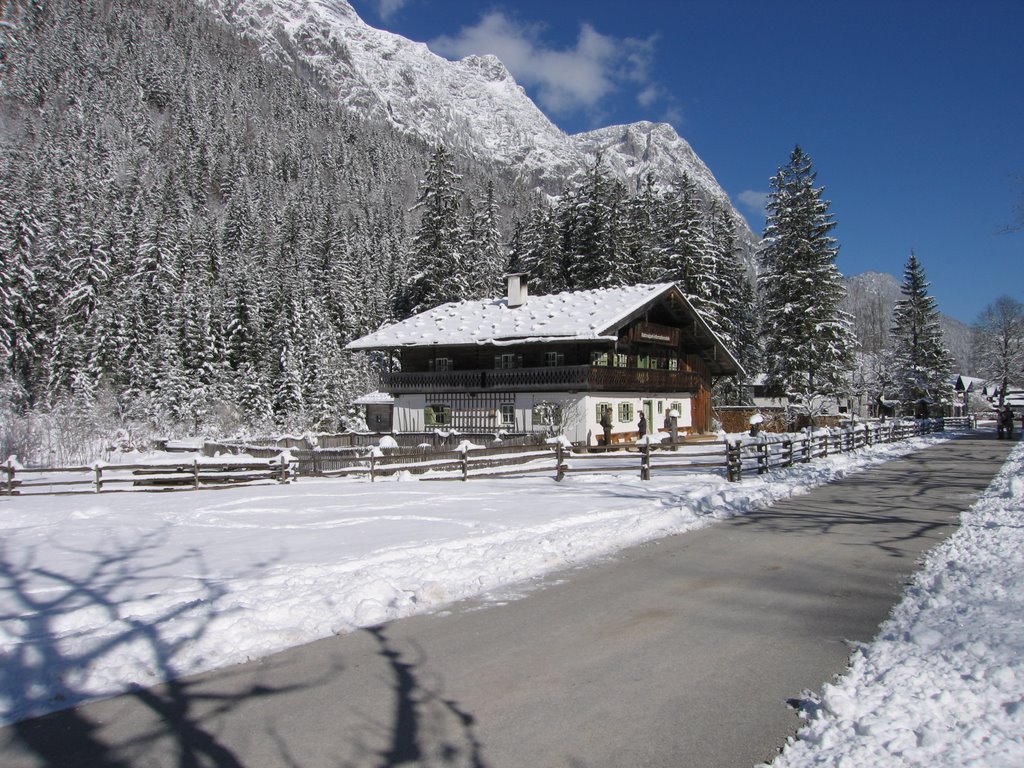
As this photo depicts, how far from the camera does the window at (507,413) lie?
117 ft

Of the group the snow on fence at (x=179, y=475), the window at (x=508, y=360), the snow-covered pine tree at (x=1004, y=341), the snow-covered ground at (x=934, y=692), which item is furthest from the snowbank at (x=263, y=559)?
the snow-covered pine tree at (x=1004, y=341)

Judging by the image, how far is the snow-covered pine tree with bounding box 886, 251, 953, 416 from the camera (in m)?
63.6

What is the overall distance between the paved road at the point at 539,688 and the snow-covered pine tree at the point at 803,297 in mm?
36512

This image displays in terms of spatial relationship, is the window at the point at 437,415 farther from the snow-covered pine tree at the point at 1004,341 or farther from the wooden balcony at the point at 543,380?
the snow-covered pine tree at the point at 1004,341

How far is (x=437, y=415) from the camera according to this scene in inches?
1503

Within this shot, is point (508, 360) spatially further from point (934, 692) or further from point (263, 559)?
point (934, 692)

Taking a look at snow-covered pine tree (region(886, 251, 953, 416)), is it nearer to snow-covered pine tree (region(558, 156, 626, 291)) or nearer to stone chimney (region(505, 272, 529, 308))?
snow-covered pine tree (region(558, 156, 626, 291))

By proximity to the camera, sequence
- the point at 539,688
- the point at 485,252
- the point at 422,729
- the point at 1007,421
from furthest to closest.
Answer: the point at 485,252 → the point at 1007,421 → the point at 539,688 → the point at 422,729

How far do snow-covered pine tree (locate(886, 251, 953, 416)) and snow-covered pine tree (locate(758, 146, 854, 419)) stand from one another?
24.7 m

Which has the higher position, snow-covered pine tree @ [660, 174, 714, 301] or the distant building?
snow-covered pine tree @ [660, 174, 714, 301]

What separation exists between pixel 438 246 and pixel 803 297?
2630 cm

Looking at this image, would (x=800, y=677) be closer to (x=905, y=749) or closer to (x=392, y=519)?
(x=905, y=749)

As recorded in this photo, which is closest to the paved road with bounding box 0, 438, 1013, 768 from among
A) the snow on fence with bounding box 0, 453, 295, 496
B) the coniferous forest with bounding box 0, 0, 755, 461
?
the snow on fence with bounding box 0, 453, 295, 496

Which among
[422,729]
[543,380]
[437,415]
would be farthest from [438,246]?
[422,729]
